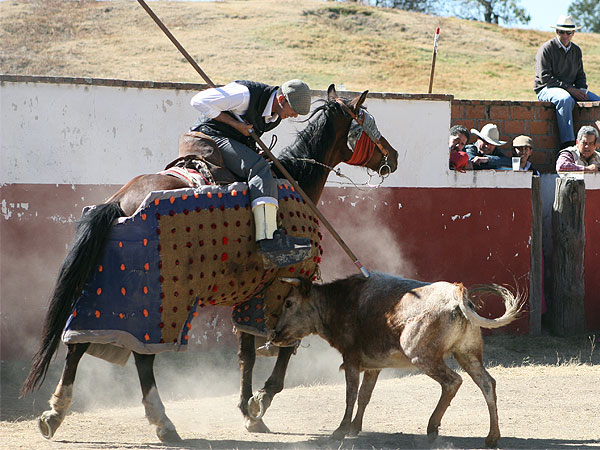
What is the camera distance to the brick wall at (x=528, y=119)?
10.3 metres

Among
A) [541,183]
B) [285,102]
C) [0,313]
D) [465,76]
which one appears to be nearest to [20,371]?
[0,313]

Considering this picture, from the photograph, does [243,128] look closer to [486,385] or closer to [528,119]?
[486,385]

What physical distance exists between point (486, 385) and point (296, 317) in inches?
56.3

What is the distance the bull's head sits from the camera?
20.0ft

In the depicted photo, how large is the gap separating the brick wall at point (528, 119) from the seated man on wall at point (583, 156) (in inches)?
28.3

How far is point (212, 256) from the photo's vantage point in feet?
18.4

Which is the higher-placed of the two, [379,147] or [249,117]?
[249,117]

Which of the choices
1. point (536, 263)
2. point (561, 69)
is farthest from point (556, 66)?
point (536, 263)

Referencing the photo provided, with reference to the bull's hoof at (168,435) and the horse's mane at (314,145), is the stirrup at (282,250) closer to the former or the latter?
the horse's mane at (314,145)

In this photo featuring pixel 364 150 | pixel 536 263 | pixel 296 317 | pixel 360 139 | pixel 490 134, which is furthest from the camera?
pixel 490 134

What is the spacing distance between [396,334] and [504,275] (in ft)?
13.2

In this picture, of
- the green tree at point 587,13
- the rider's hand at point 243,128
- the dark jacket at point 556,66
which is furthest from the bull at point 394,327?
the green tree at point 587,13

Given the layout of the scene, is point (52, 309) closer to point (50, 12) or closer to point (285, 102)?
point (285, 102)

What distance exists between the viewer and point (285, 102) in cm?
601
